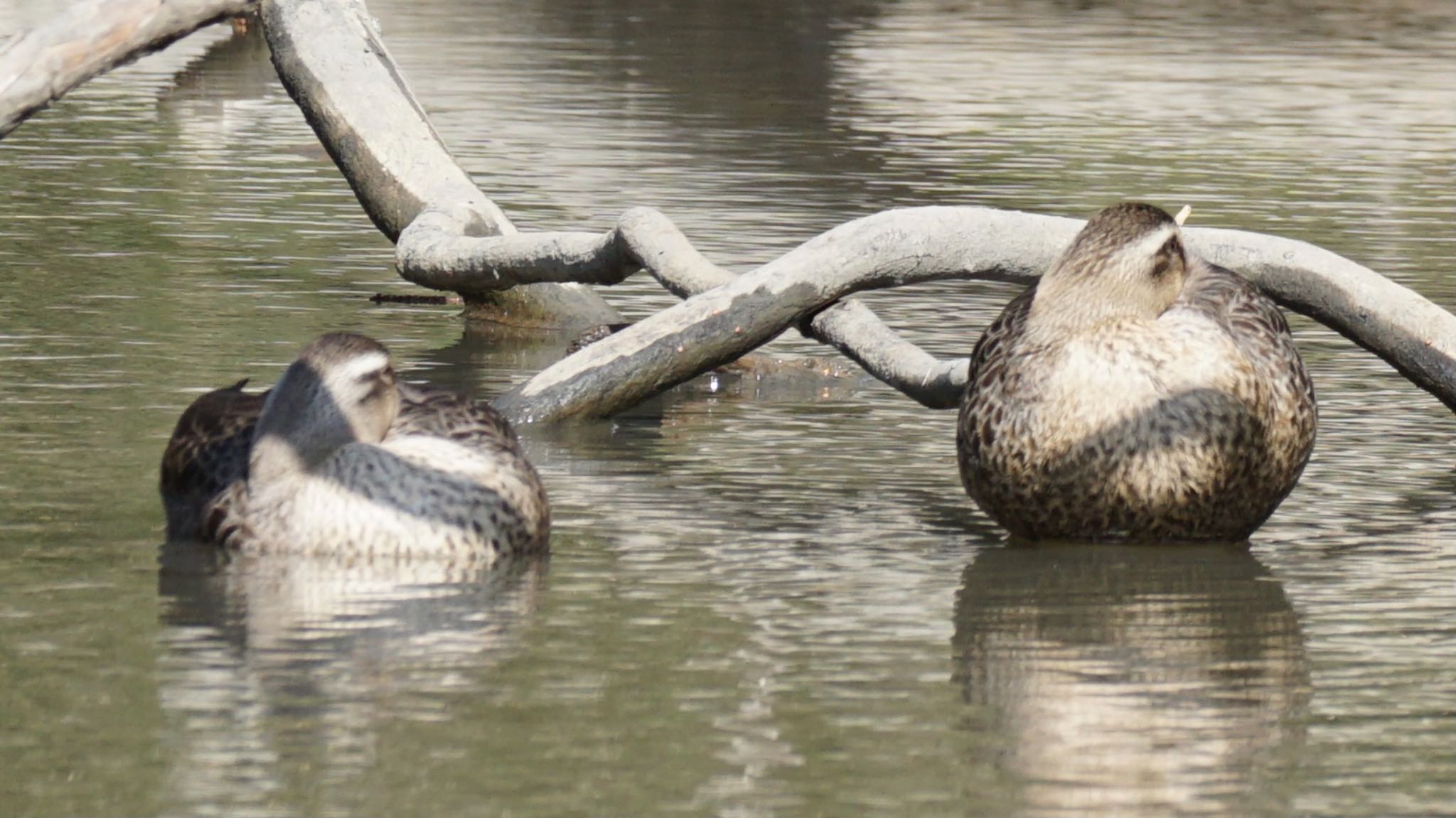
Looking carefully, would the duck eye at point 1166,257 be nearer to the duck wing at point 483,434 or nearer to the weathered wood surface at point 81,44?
the duck wing at point 483,434

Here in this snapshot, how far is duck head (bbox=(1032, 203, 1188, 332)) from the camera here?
9289mm

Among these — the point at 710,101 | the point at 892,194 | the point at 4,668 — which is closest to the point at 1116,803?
the point at 4,668

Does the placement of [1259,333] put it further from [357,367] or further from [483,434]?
A: [357,367]

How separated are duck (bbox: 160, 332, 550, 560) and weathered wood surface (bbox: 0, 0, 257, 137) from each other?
2034 millimetres

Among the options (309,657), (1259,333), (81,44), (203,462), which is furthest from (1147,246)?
(81,44)

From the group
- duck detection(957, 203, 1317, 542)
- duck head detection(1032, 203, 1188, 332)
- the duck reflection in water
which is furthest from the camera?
duck head detection(1032, 203, 1188, 332)

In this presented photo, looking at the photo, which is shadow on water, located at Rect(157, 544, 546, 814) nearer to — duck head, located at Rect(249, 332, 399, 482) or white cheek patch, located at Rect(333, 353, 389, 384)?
duck head, located at Rect(249, 332, 399, 482)

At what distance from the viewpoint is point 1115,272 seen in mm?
9289

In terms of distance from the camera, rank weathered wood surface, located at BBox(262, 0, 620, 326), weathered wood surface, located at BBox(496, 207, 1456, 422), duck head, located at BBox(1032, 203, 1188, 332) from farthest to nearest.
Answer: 1. weathered wood surface, located at BBox(262, 0, 620, 326)
2. weathered wood surface, located at BBox(496, 207, 1456, 422)
3. duck head, located at BBox(1032, 203, 1188, 332)

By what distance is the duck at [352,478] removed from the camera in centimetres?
869

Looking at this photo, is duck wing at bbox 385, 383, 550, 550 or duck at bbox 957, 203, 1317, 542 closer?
duck wing at bbox 385, 383, 550, 550

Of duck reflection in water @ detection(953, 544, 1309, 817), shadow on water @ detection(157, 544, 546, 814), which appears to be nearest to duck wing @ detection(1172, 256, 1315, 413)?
duck reflection in water @ detection(953, 544, 1309, 817)

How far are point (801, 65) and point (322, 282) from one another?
13.3m

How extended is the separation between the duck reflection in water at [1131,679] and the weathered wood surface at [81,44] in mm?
3902
